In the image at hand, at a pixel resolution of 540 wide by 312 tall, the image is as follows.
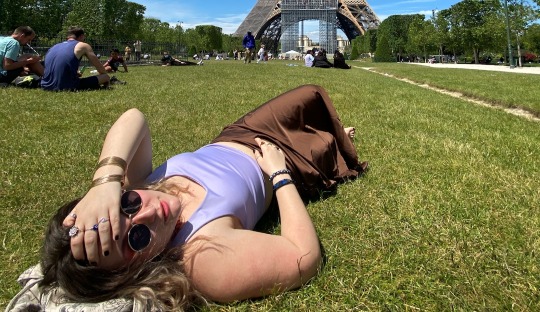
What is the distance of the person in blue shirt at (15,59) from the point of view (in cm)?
808

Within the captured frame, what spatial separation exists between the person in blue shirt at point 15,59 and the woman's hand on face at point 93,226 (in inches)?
319

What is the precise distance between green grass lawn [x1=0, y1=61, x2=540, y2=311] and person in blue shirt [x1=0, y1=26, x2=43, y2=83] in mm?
2775

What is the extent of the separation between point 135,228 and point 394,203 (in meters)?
1.62

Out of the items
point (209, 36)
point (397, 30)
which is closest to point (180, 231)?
point (397, 30)

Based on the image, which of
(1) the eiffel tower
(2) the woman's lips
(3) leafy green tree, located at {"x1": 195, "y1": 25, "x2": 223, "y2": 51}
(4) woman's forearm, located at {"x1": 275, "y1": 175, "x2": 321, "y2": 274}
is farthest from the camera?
(3) leafy green tree, located at {"x1": 195, "y1": 25, "x2": 223, "y2": 51}

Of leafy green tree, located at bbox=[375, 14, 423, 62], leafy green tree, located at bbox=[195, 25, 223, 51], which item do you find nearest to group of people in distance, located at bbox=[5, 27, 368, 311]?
leafy green tree, located at bbox=[375, 14, 423, 62]

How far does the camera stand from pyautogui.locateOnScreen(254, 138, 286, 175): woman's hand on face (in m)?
2.22

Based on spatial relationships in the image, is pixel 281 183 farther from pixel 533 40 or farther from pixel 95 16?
pixel 533 40

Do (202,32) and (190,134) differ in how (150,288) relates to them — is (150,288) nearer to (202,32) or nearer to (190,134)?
(190,134)

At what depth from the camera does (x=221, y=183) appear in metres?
1.99

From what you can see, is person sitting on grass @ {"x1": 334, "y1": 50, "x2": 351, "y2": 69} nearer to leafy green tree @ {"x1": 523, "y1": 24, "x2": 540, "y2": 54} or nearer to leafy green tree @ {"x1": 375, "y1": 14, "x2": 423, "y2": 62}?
leafy green tree @ {"x1": 523, "y1": 24, "x2": 540, "y2": 54}

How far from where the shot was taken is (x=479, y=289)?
5.37 feet

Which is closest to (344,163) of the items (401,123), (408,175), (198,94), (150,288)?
(408,175)

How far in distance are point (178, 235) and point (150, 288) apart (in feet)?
0.94
